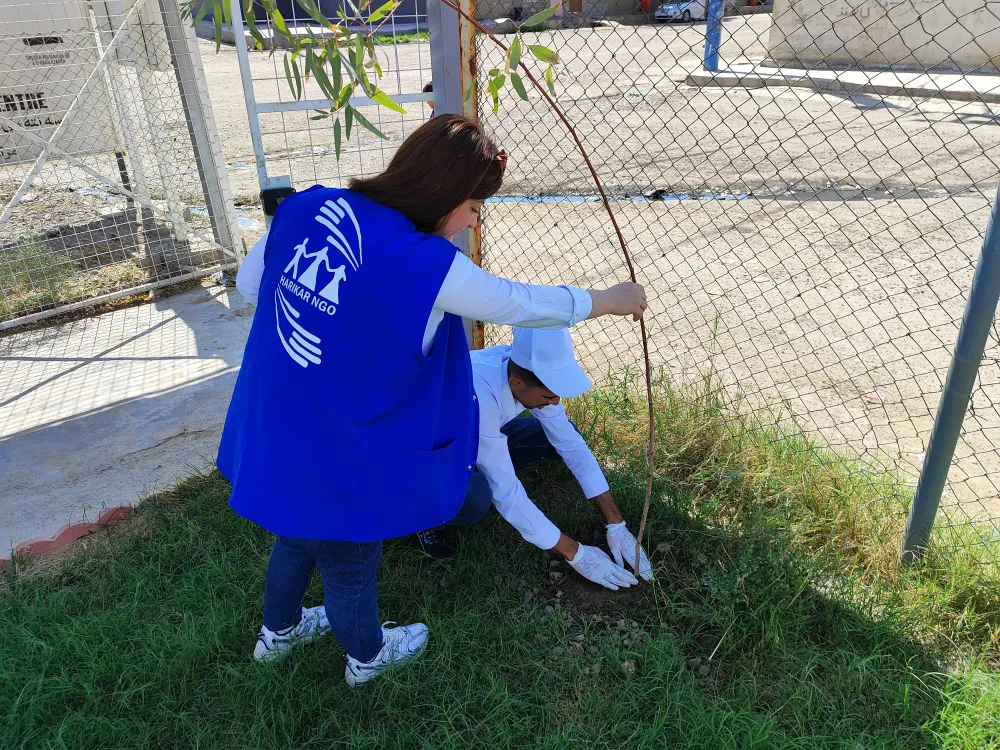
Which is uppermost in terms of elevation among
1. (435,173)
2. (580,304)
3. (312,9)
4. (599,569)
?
(312,9)

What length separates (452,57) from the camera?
2.90 metres

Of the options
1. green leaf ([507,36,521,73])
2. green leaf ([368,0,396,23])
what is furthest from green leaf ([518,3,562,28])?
green leaf ([368,0,396,23])

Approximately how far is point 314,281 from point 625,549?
1.44 metres

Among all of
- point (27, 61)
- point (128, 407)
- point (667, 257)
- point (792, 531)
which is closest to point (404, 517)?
point (792, 531)

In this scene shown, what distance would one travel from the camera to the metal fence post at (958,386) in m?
2.08

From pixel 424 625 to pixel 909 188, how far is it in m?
5.89

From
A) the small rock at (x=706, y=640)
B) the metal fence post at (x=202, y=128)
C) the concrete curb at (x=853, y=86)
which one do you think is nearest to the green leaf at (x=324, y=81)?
the small rock at (x=706, y=640)

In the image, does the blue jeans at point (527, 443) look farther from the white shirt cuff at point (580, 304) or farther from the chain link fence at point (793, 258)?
the white shirt cuff at point (580, 304)

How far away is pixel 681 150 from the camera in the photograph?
318 inches

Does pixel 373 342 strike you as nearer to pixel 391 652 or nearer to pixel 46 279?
pixel 391 652

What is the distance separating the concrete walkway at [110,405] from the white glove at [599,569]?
178 cm

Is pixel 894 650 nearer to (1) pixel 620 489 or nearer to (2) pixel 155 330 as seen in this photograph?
(1) pixel 620 489

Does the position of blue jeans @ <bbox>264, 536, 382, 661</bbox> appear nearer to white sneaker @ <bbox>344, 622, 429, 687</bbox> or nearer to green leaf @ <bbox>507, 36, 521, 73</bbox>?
white sneaker @ <bbox>344, 622, 429, 687</bbox>

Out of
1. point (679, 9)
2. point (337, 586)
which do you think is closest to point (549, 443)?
point (337, 586)
